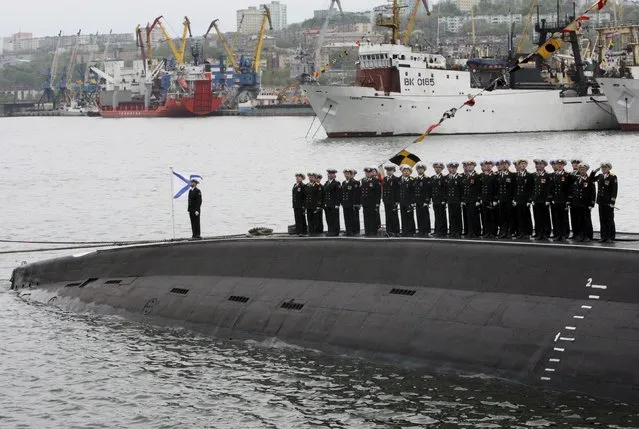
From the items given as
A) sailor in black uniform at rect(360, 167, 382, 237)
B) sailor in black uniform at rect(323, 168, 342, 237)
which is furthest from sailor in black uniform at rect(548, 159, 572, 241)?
sailor in black uniform at rect(323, 168, 342, 237)

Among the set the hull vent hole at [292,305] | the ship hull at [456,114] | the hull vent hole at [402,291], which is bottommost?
the ship hull at [456,114]

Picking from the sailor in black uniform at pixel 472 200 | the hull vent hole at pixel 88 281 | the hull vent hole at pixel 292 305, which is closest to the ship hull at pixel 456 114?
the hull vent hole at pixel 88 281

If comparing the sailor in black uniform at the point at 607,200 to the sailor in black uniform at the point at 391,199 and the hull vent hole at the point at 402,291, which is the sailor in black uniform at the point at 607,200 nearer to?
the hull vent hole at the point at 402,291

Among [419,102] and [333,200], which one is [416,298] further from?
[419,102]

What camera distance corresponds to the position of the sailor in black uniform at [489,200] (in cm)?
1995

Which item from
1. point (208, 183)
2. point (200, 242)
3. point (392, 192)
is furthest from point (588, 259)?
point (208, 183)

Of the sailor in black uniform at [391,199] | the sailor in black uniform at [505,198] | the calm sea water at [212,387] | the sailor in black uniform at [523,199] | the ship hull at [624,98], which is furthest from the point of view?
the ship hull at [624,98]

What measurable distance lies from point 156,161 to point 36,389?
63330mm

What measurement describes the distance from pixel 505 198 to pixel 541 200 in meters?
0.75

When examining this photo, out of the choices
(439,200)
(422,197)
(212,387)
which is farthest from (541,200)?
(212,387)

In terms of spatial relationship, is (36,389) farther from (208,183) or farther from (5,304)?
(208,183)

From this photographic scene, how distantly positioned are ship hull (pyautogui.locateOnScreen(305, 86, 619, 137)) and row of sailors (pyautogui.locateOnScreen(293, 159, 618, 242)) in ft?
228

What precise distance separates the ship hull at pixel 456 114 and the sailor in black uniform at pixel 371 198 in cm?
6985

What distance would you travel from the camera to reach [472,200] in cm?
2023
